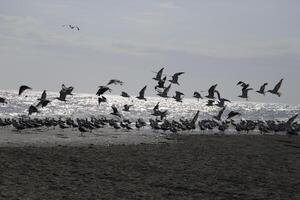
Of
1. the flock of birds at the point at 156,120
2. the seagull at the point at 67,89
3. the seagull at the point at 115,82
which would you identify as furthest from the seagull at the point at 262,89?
the seagull at the point at 67,89

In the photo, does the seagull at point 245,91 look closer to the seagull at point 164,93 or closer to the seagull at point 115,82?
the seagull at point 164,93

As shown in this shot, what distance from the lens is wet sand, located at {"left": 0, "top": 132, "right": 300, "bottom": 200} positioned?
15.1m

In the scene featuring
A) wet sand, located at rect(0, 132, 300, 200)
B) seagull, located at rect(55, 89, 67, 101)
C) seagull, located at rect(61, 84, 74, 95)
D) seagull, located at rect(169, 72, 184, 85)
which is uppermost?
seagull, located at rect(169, 72, 184, 85)

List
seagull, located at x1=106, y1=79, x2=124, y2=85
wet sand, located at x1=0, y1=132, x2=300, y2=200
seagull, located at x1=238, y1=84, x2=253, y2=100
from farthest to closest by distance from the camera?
seagull, located at x1=238, y1=84, x2=253, y2=100 → seagull, located at x1=106, y1=79, x2=124, y2=85 → wet sand, located at x1=0, y1=132, x2=300, y2=200

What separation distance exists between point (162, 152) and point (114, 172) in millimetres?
8835

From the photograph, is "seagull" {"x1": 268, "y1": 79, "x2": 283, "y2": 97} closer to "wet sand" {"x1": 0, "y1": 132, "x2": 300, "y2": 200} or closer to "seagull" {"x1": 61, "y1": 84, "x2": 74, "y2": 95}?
"wet sand" {"x1": 0, "y1": 132, "x2": 300, "y2": 200}

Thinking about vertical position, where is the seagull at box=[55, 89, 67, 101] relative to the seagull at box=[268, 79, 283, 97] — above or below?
below

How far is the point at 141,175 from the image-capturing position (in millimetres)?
18641

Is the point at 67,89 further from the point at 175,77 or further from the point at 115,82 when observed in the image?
the point at 175,77

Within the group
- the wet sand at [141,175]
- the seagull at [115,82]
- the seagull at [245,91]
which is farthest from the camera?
the seagull at [245,91]

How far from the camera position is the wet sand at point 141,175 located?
15.1 meters

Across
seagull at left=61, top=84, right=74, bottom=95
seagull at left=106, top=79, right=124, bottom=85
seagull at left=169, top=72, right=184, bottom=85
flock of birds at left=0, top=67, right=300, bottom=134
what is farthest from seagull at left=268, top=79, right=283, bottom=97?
seagull at left=61, top=84, right=74, bottom=95

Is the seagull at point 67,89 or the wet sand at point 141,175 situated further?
the seagull at point 67,89

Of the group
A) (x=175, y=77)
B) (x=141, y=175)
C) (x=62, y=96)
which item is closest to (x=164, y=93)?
(x=175, y=77)
